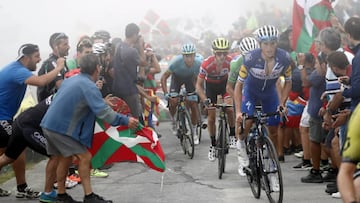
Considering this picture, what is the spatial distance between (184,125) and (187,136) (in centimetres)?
26

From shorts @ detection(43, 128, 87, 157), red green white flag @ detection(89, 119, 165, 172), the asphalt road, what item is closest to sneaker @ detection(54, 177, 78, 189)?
the asphalt road

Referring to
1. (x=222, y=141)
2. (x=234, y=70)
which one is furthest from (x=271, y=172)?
(x=234, y=70)

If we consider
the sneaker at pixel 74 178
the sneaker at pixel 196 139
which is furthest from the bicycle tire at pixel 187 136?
the sneaker at pixel 74 178

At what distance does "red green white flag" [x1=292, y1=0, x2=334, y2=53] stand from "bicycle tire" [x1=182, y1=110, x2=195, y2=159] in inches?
84.3

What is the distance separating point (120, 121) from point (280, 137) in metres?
4.24

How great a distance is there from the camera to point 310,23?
31.9 feet

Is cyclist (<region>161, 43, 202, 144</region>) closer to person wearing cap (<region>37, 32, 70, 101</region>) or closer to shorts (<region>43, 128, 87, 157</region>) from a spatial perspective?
person wearing cap (<region>37, 32, 70, 101</region>)

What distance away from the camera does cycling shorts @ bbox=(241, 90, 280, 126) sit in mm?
7856

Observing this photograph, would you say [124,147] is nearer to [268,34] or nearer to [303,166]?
[268,34]

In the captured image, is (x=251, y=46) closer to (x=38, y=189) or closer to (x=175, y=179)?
(x=175, y=179)

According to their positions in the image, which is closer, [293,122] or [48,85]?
[48,85]

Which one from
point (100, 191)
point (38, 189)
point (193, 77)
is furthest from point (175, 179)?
point (193, 77)

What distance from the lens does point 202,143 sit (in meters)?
12.1

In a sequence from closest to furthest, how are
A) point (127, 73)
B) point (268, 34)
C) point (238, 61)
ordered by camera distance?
point (268, 34) → point (238, 61) → point (127, 73)
